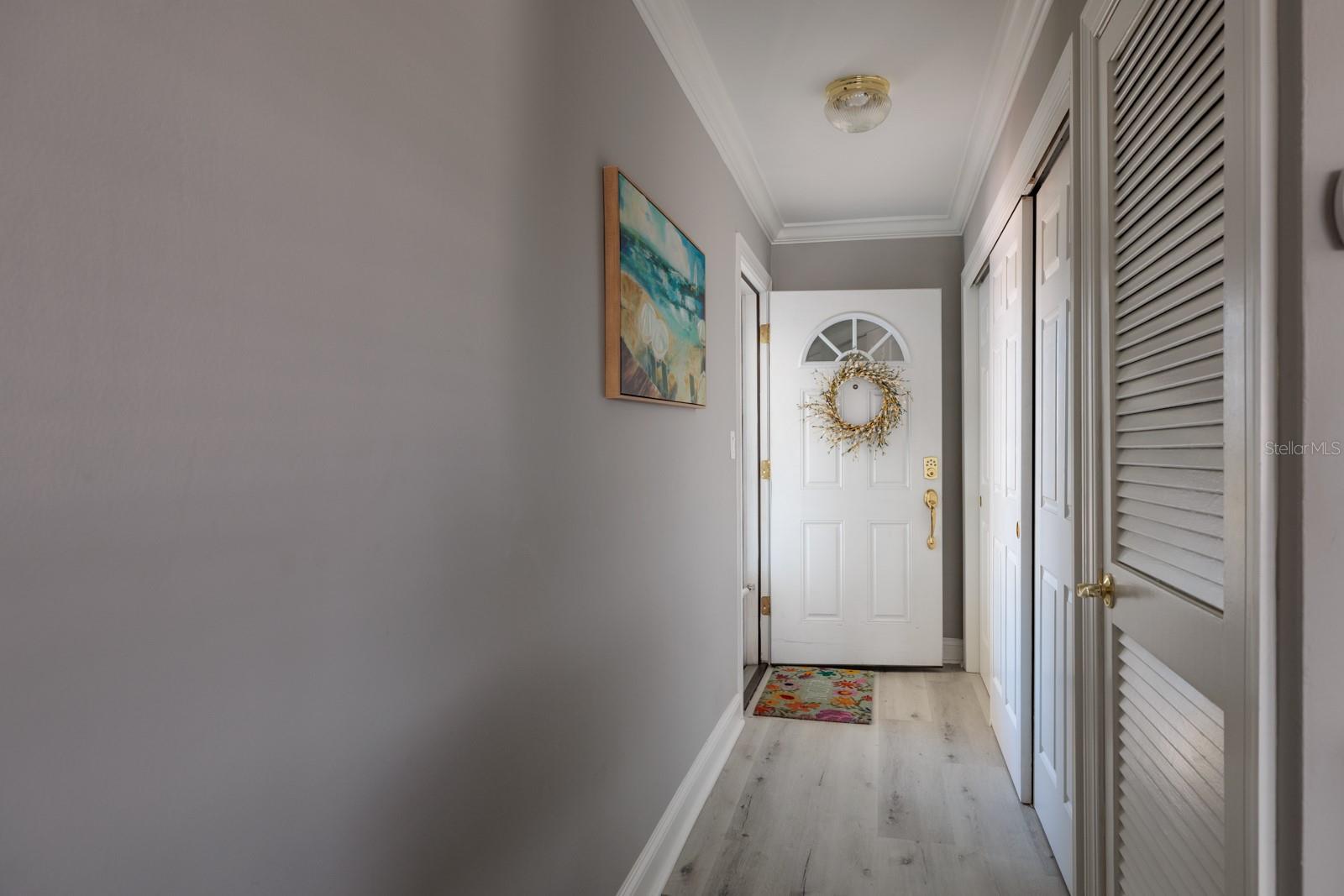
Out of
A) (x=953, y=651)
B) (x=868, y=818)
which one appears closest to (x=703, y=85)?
(x=868, y=818)

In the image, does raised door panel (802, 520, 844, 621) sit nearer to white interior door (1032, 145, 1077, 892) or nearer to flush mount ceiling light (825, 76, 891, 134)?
white interior door (1032, 145, 1077, 892)

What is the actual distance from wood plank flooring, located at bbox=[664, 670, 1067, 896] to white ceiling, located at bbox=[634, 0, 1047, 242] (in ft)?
7.66

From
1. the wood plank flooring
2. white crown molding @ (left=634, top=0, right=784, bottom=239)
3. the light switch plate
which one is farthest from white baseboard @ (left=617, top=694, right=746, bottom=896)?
white crown molding @ (left=634, top=0, right=784, bottom=239)

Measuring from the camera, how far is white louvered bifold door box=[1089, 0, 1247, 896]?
1011 mm

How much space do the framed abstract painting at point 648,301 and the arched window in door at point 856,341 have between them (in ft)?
5.98

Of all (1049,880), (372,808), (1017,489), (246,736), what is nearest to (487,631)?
(372,808)

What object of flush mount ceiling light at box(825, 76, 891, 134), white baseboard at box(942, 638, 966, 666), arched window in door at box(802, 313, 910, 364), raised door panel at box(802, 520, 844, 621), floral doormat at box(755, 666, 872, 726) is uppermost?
flush mount ceiling light at box(825, 76, 891, 134)

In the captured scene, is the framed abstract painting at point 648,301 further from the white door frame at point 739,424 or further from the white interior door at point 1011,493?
the white interior door at point 1011,493

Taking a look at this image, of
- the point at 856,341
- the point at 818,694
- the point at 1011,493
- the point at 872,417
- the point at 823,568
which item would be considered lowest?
the point at 818,694

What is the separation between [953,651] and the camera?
14.4 feet

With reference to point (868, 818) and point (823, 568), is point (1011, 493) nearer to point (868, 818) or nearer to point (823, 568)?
point (868, 818)

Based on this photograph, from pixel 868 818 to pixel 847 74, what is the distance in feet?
7.89

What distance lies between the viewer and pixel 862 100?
8.98 feet

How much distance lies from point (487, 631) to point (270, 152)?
78 centimetres
